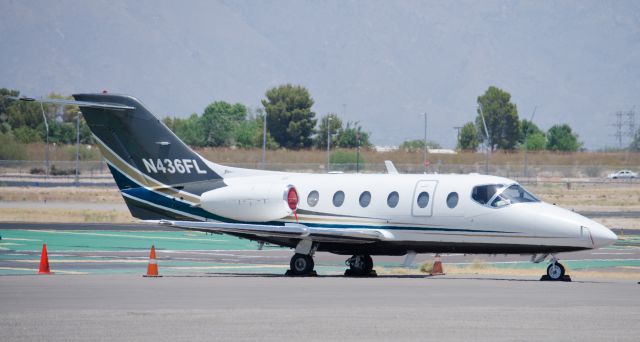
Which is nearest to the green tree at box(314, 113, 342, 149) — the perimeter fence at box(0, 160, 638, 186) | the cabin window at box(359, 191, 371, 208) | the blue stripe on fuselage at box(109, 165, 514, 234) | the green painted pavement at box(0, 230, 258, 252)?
the perimeter fence at box(0, 160, 638, 186)

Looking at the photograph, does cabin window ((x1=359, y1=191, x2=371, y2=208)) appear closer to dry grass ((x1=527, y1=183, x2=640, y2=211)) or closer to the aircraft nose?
the aircraft nose

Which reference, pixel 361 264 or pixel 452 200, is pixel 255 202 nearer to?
pixel 361 264

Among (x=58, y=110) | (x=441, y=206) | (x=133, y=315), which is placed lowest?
(x=133, y=315)

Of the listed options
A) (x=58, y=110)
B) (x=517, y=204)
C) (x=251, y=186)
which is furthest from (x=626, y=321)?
(x=58, y=110)

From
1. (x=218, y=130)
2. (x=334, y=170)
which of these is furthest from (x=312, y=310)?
(x=218, y=130)

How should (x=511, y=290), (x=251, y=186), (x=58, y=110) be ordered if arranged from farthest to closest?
(x=58, y=110), (x=251, y=186), (x=511, y=290)

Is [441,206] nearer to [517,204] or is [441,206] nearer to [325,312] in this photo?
[517,204]

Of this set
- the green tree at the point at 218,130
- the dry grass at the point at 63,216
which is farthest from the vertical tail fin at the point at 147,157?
the green tree at the point at 218,130

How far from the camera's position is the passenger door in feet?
87.6

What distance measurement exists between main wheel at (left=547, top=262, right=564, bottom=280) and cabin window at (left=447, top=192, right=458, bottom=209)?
2489 millimetres

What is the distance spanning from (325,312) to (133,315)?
2.87m

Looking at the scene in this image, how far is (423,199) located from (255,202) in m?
3.98

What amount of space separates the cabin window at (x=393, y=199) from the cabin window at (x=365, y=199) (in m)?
0.51

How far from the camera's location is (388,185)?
1082 inches
